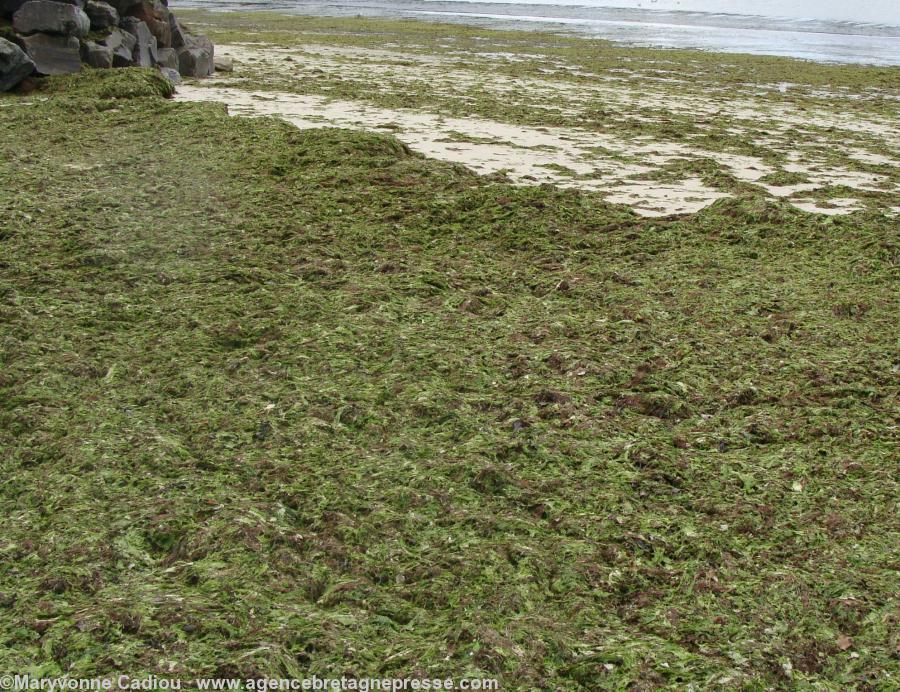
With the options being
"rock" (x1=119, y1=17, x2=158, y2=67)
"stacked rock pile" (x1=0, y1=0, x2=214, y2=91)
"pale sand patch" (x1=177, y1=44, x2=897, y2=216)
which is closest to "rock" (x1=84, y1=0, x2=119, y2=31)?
"stacked rock pile" (x1=0, y1=0, x2=214, y2=91)

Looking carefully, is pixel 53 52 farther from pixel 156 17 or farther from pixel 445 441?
pixel 445 441

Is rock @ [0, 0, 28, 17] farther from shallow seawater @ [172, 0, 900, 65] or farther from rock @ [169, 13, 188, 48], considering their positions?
shallow seawater @ [172, 0, 900, 65]

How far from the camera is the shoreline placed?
7527 millimetres

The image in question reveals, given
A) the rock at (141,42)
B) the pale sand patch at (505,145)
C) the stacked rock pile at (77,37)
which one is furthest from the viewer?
the rock at (141,42)

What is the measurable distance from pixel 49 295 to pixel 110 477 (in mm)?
1967

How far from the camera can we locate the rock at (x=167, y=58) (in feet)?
42.1

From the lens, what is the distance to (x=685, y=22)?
35.9 meters

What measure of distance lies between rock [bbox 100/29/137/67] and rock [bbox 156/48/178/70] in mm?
736

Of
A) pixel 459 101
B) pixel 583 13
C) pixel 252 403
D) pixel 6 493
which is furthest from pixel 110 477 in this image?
pixel 583 13

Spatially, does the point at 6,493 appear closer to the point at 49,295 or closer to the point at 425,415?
the point at 425,415

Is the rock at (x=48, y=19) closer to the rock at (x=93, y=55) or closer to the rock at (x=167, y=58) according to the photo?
the rock at (x=93, y=55)

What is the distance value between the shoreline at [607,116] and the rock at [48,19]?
171 cm

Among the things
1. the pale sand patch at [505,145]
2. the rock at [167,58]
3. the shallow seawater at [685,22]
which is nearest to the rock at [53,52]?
the pale sand patch at [505,145]

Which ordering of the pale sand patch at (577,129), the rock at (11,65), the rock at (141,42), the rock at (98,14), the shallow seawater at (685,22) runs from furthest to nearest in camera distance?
the shallow seawater at (685,22) → the rock at (141,42) → the rock at (98,14) → the rock at (11,65) → the pale sand patch at (577,129)
